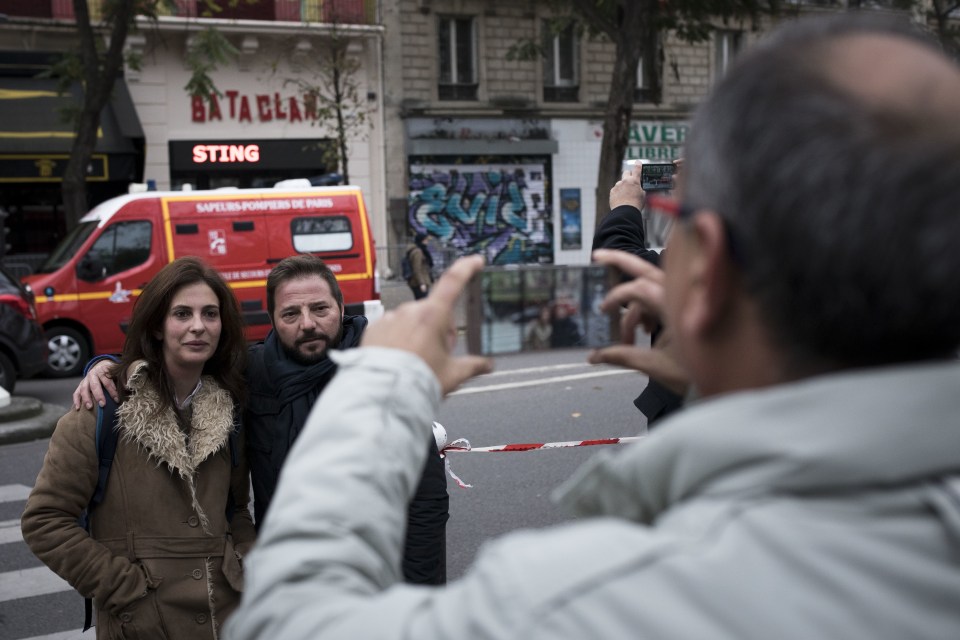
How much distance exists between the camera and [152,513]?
2.96 metres

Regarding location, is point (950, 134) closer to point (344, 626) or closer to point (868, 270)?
point (868, 270)

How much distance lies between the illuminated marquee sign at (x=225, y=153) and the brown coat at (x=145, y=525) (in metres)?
20.0

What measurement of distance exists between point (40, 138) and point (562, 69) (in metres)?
12.3

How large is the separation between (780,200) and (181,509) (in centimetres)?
247

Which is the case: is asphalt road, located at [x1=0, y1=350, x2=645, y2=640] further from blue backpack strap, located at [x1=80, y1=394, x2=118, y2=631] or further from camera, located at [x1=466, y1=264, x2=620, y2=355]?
camera, located at [x1=466, y1=264, x2=620, y2=355]

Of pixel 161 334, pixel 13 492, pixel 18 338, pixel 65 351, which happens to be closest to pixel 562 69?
pixel 65 351

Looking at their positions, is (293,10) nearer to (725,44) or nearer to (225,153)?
(225,153)

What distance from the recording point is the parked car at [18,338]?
37.0 feet

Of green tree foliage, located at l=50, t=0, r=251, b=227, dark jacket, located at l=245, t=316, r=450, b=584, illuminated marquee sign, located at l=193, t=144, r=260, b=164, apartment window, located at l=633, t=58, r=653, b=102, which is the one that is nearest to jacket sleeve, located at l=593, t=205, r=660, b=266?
dark jacket, located at l=245, t=316, r=450, b=584

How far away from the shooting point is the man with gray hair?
0.80 m

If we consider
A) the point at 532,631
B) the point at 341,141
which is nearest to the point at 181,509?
the point at 532,631

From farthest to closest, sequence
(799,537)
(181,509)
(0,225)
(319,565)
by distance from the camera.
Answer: (0,225) → (181,509) → (319,565) → (799,537)

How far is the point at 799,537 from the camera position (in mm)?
796

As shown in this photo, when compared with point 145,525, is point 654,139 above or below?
above
